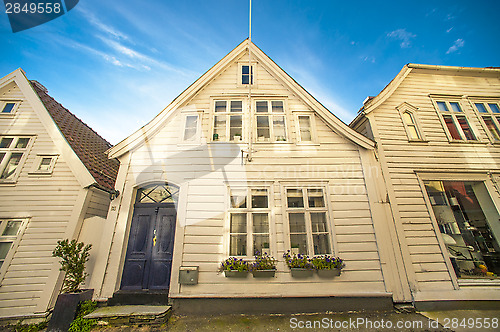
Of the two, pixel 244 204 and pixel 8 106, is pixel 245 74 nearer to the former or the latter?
pixel 244 204

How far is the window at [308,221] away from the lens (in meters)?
5.05

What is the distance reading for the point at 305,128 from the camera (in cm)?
630

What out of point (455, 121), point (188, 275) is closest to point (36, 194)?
point (188, 275)

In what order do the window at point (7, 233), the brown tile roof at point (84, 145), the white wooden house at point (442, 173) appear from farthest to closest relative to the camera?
1. the brown tile roof at point (84, 145)
2. the window at point (7, 233)
3. the white wooden house at point (442, 173)

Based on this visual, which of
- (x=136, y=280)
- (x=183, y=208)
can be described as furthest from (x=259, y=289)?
(x=136, y=280)

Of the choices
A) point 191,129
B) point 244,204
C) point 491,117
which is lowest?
point 244,204

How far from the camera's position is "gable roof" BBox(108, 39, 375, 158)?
5.83 meters

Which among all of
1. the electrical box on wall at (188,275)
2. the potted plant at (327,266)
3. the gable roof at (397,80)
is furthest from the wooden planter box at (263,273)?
the gable roof at (397,80)

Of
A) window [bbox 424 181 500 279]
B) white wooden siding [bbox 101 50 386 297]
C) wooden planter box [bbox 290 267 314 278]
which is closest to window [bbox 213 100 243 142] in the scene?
white wooden siding [bbox 101 50 386 297]

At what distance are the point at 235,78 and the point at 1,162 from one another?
835 centimetres

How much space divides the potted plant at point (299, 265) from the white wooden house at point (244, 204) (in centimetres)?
19

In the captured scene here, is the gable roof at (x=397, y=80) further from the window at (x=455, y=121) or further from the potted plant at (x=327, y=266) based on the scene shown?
the potted plant at (x=327, y=266)

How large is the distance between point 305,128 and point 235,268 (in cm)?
476

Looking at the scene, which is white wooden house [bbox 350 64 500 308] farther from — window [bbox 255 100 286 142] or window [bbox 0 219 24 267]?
window [bbox 0 219 24 267]
